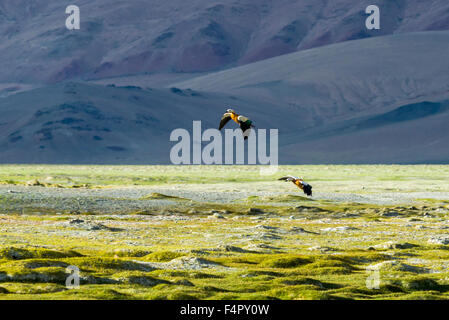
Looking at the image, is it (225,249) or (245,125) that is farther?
(225,249)

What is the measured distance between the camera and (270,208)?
80625 mm

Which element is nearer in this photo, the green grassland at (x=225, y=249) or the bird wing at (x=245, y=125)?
the bird wing at (x=245, y=125)

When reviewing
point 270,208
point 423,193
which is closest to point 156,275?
point 270,208

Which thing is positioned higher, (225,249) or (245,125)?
(245,125)

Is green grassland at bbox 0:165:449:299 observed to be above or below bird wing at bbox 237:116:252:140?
below

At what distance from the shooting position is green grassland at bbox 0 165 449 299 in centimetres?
3052

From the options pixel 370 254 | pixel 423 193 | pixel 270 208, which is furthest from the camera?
pixel 423 193

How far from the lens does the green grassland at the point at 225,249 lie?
1201 inches

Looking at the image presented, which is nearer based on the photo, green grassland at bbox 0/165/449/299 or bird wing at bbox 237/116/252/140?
bird wing at bbox 237/116/252/140

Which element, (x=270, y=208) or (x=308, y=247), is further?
(x=270, y=208)

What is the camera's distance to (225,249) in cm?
4544
